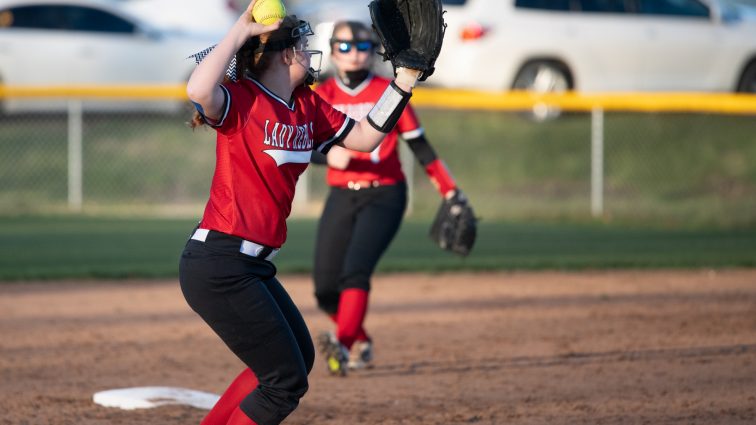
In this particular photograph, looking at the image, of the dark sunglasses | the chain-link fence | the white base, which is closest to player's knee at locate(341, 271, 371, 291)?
the white base

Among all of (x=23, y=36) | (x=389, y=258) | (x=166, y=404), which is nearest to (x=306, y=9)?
(x=23, y=36)

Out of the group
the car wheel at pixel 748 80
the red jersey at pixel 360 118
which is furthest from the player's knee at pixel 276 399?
the car wheel at pixel 748 80

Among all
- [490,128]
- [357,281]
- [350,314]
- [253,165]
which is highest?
[253,165]

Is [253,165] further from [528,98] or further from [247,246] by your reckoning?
[528,98]

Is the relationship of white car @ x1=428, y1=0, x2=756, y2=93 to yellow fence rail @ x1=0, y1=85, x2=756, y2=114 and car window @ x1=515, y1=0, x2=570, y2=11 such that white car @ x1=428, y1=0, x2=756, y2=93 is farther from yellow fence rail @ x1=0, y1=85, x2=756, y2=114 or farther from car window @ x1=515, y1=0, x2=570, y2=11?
yellow fence rail @ x1=0, y1=85, x2=756, y2=114

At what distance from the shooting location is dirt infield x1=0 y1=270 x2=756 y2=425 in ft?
18.2

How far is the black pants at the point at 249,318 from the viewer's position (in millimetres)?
3895

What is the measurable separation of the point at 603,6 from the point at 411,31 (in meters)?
11.7

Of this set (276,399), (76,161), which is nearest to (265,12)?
(276,399)

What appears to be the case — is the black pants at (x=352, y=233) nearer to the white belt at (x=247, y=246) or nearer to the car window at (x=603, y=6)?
the white belt at (x=247, y=246)

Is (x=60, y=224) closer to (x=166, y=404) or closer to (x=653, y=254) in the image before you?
(x=653, y=254)

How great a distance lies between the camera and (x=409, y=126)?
21.3 feet

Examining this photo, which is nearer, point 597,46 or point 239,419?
point 239,419

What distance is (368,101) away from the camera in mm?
6539
